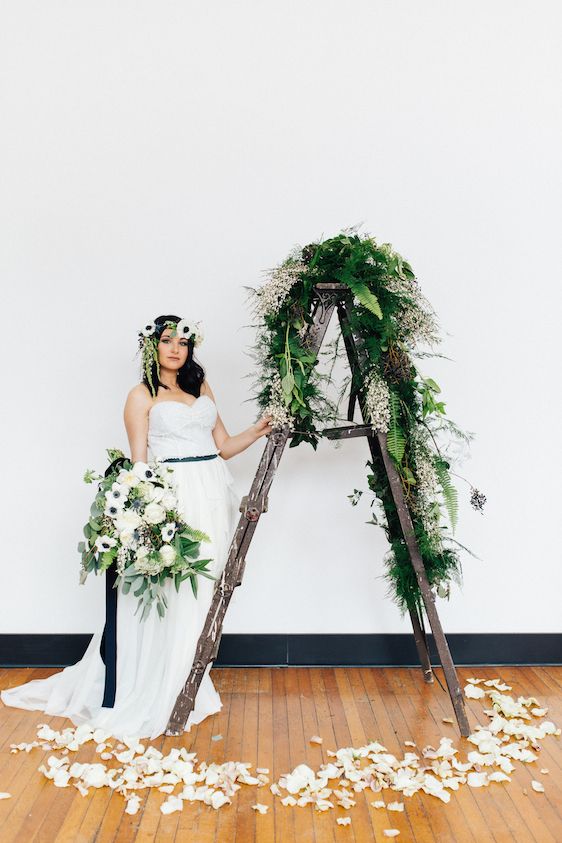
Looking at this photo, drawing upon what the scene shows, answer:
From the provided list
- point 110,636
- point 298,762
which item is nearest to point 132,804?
point 298,762

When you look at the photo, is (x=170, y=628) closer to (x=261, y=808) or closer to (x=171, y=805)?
(x=171, y=805)

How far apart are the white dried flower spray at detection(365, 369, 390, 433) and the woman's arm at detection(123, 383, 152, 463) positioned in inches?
41.1

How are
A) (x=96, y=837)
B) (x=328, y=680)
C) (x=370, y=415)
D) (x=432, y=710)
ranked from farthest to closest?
(x=328, y=680)
(x=432, y=710)
(x=370, y=415)
(x=96, y=837)

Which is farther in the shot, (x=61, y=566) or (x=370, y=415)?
(x=61, y=566)

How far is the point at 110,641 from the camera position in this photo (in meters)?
3.63

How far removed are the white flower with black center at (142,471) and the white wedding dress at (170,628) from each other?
0.18m

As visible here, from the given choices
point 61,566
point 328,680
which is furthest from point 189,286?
point 328,680

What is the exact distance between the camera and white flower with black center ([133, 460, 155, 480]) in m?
3.39

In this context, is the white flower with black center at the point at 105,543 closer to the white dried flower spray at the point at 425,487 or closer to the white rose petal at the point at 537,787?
the white dried flower spray at the point at 425,487

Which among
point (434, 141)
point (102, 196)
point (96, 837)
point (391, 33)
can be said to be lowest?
point (96, 837)

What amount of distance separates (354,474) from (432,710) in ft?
4.14

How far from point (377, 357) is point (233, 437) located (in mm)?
878

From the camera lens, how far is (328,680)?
13.3ft

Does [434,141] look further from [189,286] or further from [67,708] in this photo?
[67,708]
